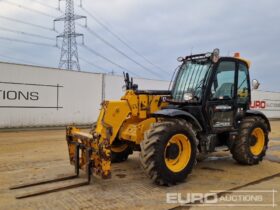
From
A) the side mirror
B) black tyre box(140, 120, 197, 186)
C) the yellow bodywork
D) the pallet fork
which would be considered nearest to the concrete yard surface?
the pallet fork

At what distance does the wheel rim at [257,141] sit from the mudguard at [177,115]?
6.48 feet

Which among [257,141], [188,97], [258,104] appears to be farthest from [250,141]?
[258,104]

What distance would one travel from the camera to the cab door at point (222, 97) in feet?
24.7

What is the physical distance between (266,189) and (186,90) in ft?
8.32

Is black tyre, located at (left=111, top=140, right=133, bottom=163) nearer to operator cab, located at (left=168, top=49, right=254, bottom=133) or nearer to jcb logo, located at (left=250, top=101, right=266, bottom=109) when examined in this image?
operator cab, located at (left=168, top=49, right=254, bottom=133)

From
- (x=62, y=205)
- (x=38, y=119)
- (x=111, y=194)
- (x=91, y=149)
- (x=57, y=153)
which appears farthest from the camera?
(x=38, y=119)

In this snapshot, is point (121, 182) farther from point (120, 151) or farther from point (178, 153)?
point (120, 151)

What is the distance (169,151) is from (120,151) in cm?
200

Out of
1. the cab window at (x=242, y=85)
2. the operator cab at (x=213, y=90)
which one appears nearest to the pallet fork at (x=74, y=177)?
the operator cab at (x=213, y=90)

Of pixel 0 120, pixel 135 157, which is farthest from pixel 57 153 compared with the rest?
pixel 0 120

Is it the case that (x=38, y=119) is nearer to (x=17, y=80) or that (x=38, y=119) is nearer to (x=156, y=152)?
(x=17, y=80)

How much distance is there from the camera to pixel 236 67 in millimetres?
8148

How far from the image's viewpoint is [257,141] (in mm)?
8641

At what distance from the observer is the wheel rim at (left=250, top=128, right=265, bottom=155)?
8.51m
